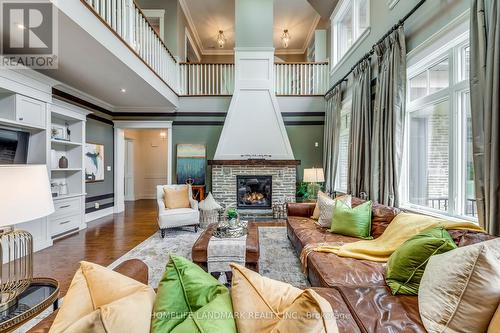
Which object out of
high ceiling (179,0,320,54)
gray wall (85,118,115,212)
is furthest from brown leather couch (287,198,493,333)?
high ceiling (179,0,320,54)

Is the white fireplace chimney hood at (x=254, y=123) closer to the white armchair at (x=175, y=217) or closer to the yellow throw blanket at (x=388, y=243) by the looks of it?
the white armchair at (x=175, y=217)

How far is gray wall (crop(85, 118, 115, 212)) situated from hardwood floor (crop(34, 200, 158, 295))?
0.56 meters

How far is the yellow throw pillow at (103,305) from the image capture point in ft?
2.10

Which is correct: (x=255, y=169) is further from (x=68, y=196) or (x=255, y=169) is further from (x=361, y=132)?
(x=68, y=196)

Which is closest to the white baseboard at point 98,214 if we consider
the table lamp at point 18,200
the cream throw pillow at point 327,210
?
the table lamp at point 18,200

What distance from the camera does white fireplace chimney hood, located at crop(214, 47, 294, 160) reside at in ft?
18.1

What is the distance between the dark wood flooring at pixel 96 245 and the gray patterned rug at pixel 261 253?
27cm

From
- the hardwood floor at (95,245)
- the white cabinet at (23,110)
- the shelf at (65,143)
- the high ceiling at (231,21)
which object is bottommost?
the hardwood floor at (95,245)

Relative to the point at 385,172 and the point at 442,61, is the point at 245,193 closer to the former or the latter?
the point at 385,172

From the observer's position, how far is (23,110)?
3.28 m

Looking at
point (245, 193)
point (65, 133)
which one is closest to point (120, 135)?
point (65, 133)

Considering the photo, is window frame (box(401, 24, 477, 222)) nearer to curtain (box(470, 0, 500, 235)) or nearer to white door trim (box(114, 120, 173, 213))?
curtain (box(470, 0, 500, 235))

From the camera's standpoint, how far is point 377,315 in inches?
49.6

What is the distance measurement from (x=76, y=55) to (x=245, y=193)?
399cm
